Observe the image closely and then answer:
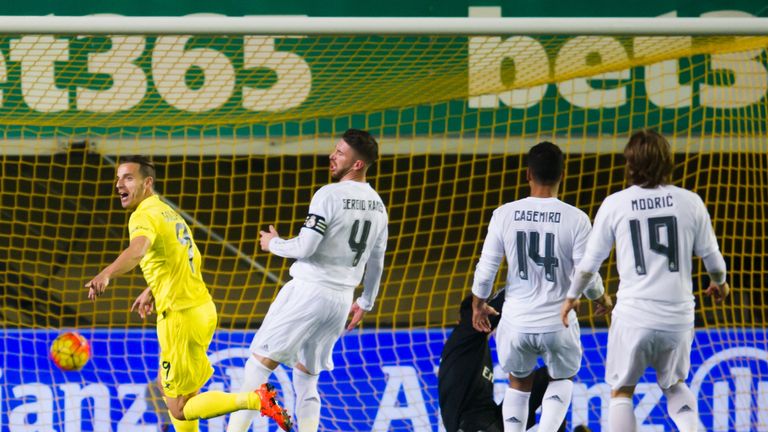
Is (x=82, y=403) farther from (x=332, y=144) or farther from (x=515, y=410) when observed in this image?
(x=515, y=410)

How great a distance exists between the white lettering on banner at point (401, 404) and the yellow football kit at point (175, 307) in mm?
2061

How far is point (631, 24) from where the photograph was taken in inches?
230

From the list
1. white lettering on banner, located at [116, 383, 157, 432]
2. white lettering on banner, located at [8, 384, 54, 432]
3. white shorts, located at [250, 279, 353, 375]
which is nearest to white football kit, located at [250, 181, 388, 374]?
white shorts, located at [250, 279, 353, 375]

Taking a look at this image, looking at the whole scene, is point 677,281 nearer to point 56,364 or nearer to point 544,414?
point 544,414

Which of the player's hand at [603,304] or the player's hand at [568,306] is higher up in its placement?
the player's hand at [603,304]

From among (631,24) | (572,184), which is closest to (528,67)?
(631,24)

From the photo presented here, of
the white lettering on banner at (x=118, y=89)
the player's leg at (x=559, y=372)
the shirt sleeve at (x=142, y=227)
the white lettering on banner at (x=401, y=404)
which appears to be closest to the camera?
the shirt sleeve at (x=142, y=227)

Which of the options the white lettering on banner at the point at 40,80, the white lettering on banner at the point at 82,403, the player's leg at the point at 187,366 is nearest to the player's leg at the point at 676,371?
the player's leg at the point at 187,366

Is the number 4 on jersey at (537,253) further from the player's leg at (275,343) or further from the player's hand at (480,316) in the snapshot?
the player's leg at (275,343)

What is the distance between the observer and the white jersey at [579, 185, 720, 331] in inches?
182

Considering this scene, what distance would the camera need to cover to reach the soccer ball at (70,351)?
703cm

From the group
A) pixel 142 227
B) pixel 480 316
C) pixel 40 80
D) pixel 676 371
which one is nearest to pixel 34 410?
pixel 40 80

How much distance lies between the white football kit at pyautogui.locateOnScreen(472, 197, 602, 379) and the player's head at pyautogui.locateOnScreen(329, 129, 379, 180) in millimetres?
743

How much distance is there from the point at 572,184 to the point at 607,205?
416 cm
